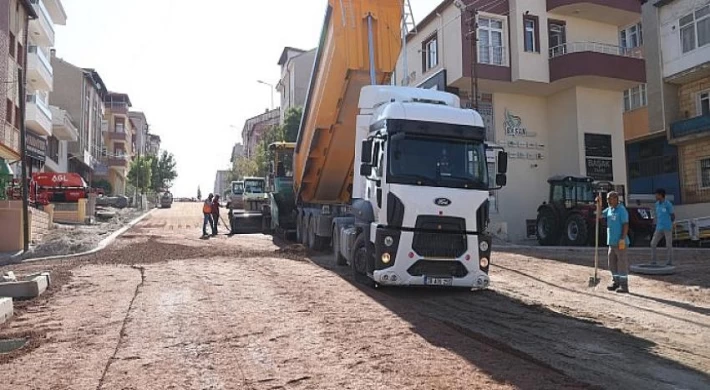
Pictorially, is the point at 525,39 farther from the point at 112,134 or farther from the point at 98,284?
the point at 112,134

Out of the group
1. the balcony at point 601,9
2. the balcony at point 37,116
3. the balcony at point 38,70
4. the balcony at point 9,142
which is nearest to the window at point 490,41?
the balcony at point 601,9

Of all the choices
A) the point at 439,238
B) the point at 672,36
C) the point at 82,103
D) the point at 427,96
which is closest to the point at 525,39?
the point at 672,36

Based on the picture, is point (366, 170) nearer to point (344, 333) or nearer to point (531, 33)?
point (344, 333)

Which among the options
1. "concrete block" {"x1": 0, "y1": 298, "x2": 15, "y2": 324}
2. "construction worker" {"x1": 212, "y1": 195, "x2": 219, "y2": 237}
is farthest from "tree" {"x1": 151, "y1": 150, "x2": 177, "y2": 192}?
"concrete block" {"x1": 0, "y1": 298, "x2": 15, "y2": 324}

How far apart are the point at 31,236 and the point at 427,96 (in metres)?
14.7

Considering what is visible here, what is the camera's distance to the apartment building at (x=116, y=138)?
65.2 metres

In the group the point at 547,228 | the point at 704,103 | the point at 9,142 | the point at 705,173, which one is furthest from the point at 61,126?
the point at 705,173

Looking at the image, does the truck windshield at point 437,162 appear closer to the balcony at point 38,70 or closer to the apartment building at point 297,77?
the balcony at point 38,70

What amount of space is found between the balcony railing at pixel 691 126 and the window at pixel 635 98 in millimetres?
2516

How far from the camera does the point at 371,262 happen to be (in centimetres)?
985

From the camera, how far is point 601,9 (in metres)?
26.8

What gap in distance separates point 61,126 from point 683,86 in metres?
38.2

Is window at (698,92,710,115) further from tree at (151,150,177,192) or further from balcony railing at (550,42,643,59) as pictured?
tree at (151,150,177,192)

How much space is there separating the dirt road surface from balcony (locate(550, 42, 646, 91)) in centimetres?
1512
